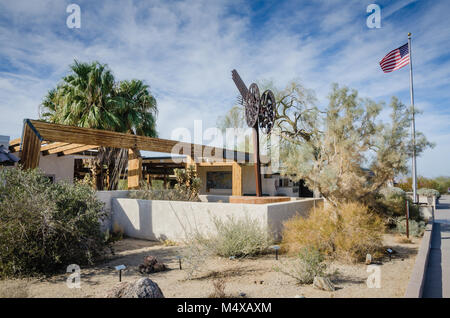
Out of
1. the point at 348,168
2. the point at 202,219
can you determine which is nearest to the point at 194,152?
the point at 202,219

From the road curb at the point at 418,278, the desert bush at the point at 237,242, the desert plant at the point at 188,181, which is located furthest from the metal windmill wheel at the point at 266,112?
the road curb at the point at 418,278

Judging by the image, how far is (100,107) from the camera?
14.1 m

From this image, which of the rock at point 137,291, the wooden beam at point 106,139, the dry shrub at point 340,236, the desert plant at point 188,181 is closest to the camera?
the rock at point 137,291

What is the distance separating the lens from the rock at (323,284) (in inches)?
164

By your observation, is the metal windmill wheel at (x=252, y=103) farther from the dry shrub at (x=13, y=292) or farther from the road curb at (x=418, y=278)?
the dry shrub at (x=13, y=292)

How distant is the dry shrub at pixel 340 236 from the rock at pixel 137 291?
354 centimetres

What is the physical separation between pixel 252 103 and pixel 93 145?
234 inches

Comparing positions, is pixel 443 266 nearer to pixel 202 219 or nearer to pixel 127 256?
pixel 202 219

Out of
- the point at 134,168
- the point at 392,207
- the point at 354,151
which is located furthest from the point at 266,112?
the point at 392,207

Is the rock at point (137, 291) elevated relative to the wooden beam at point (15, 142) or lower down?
lower down

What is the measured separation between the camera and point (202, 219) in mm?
8141

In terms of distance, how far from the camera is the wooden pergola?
8.30 metres

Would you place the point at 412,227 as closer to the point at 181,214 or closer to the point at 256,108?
the point at 256,108

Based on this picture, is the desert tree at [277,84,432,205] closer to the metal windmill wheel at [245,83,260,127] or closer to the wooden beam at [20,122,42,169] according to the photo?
the metal windmill wheel at [245,83,260,127]
